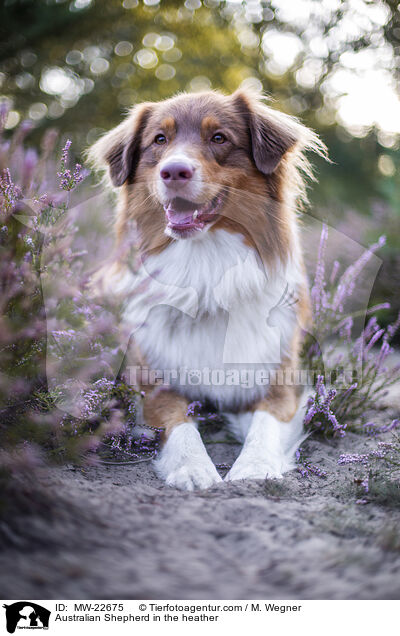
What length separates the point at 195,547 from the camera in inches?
61.0

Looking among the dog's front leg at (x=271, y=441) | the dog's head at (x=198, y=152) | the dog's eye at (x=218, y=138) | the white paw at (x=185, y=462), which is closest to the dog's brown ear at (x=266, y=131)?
the dog's head at (x=198, y=152)

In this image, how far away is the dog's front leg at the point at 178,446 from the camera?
2312 mm

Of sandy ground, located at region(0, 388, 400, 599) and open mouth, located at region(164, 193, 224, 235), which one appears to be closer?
sandy ground, located at region(0, 388, 400, 599)

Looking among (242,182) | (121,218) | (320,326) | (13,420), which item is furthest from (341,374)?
(13,420)

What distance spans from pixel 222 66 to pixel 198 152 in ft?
19.9

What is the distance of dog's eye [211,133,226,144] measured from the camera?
122 inches

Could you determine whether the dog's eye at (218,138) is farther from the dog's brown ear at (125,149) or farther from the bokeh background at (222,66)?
the bokeh background at (222,66)
